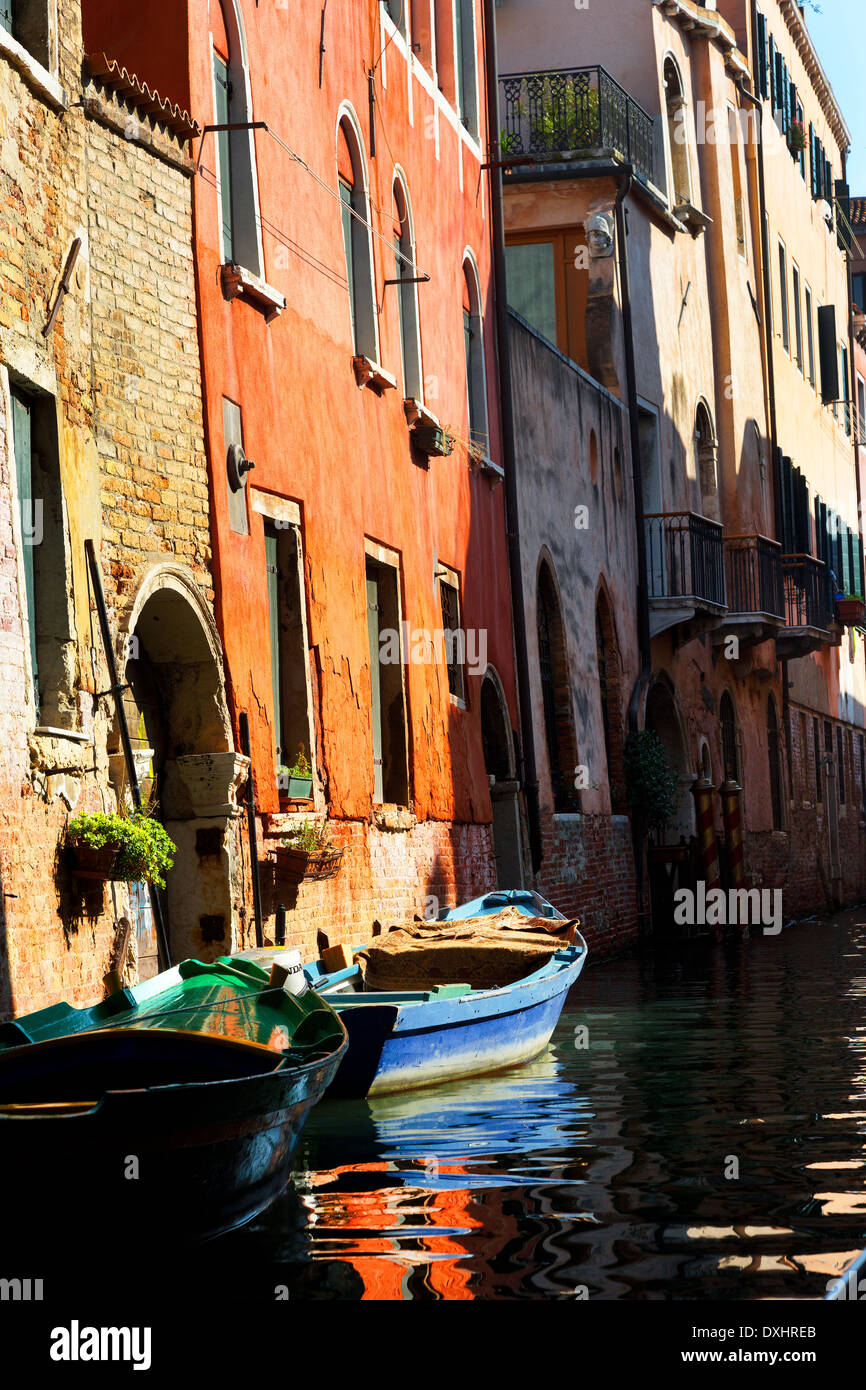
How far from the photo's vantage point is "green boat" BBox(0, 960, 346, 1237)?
625 centimetres

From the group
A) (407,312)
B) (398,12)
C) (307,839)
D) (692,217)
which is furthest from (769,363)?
(307,839)

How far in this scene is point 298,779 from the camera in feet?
42.8

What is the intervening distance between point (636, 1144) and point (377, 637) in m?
7.41

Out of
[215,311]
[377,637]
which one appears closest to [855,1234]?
[215,311]

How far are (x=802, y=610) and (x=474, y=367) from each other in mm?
14080

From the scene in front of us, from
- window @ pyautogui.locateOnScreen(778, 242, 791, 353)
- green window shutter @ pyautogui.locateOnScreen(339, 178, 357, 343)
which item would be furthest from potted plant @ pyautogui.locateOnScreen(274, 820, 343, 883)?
window @ pyautogui.locateOnScreen(778, 242, 791, 353)

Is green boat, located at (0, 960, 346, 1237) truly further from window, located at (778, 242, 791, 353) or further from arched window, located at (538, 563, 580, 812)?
window, located at (778, 242, 791, 353)

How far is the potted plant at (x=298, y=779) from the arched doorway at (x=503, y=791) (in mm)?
5426

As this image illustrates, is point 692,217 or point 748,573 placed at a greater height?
point 692,217

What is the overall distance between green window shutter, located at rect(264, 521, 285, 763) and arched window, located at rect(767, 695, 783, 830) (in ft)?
63.3

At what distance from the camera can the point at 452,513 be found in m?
17.9

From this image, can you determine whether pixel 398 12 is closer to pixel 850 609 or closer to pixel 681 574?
pixel 681 574
